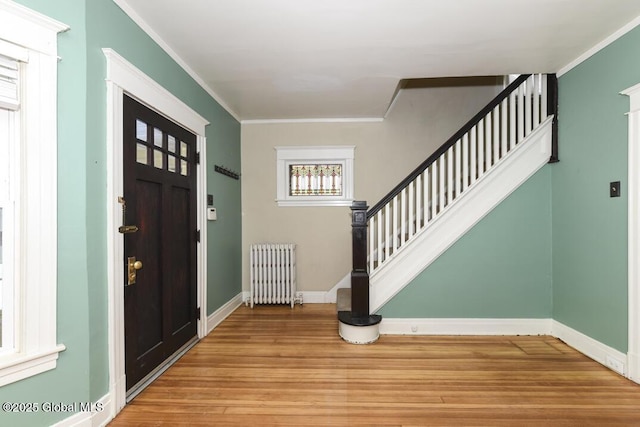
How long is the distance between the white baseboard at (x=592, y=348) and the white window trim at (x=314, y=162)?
2811mm

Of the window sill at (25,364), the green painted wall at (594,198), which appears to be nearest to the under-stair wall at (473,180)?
the green painted wall at (594,198)

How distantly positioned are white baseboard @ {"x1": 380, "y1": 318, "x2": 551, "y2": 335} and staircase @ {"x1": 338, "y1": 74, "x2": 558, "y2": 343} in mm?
273

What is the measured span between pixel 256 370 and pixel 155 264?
118 cm

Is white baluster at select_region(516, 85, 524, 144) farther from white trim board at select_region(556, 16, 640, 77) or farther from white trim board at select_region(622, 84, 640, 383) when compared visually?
white trim board at select_region(622, 84, 640, 383)

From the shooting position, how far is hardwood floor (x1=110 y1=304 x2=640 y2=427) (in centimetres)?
204

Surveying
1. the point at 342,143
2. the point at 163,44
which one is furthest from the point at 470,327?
the point at 163,44

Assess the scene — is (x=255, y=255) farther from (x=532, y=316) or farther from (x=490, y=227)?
(x=532, y=316)

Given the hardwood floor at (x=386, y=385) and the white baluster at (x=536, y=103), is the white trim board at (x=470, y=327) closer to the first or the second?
the hardwood floor at (x=386, y=385)

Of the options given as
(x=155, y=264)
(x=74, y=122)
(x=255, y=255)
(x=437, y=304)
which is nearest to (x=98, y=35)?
(x=74, y=122)

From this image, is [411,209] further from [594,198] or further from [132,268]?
[132,268]

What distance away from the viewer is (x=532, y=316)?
3.40m

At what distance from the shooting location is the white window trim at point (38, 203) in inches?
63.9

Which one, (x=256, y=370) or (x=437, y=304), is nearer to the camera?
(x=256, y=370)

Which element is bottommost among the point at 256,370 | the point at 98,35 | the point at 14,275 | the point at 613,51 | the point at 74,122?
the point at 256,370
